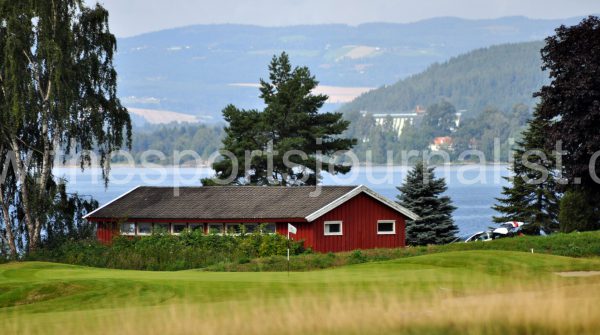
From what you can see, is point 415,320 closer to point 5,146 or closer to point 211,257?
point 211,257

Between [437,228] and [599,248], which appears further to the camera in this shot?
[437,228]

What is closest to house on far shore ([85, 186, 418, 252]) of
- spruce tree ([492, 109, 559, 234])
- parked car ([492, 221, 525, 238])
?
parked car ([492, 221, 525, 238])

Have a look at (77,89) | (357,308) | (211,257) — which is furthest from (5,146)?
(357,308)

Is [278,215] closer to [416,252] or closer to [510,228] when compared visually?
[416,252]

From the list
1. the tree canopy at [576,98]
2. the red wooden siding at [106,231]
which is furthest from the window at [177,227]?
the tree canopy at [576,98]

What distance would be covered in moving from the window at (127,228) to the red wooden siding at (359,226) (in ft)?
29.6

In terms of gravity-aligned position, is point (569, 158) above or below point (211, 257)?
above

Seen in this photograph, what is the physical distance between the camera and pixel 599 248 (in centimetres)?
4562

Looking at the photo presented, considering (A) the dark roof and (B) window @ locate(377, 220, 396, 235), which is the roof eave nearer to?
(A) the dark roof

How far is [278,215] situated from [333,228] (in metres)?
2.56

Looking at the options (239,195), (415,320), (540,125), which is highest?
(540,125)

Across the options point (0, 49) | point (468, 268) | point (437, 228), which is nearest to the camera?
point (468, 268)

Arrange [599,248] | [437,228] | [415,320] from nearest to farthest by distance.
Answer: [415,320] < [599,248] < [437,228]

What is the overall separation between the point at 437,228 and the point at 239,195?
13.7m
